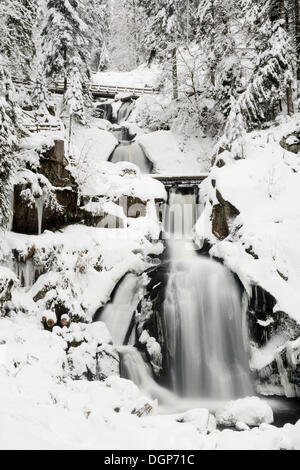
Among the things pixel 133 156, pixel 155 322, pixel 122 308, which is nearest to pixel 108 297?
pixel 122 308

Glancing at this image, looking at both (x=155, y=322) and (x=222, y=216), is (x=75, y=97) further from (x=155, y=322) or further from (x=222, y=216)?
(x=155, y=322)

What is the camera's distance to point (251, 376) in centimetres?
780

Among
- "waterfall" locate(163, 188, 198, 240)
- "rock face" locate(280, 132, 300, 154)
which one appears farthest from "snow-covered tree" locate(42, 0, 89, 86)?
"rock face" locate(280, 132, 300, 154)

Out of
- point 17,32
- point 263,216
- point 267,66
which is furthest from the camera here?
point 17,32

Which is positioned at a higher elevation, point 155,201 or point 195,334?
point 155,201

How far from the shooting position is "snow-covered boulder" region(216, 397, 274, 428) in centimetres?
623

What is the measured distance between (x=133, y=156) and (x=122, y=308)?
13638mm

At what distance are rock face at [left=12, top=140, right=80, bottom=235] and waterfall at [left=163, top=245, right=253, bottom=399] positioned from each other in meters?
4.39

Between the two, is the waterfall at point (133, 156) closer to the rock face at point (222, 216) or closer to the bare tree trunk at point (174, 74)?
the bare tree trunk at point (174, 74)

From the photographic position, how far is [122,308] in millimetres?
9484

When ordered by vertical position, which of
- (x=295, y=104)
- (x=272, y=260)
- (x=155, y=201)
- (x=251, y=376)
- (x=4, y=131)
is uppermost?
(x=295, y=104)
